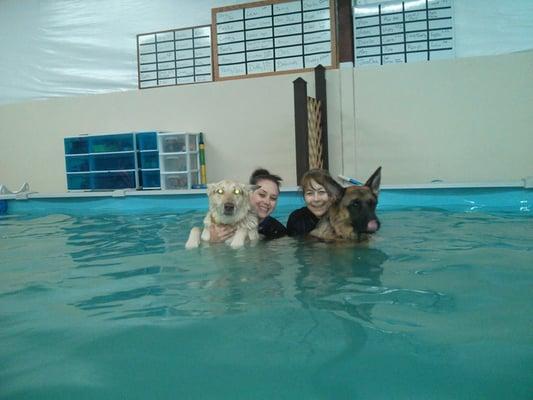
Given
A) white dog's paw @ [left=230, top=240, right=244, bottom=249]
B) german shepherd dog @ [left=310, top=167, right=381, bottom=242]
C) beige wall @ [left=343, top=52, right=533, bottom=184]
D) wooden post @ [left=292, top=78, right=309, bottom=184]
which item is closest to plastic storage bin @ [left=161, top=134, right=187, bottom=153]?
wooden post @ [left=292, top=78, right=309, bottom=184]

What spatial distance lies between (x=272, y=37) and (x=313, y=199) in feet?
15.2

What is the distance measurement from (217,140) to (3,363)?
6785 millimetres

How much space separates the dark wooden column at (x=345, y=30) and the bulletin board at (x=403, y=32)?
83 millimetres

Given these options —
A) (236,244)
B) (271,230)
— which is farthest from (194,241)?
(271,230)

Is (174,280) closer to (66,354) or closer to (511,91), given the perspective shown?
(66,354)

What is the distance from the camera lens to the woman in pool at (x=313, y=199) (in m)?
3.75

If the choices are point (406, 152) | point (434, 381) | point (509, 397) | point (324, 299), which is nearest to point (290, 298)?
point (324, 299)

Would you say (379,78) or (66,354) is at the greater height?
(379,78)

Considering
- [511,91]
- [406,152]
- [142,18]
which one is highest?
[142,18]

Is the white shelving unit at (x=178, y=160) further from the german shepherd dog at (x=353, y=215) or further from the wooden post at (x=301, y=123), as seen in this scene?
the german shepherd dog at (x=353, y=215)

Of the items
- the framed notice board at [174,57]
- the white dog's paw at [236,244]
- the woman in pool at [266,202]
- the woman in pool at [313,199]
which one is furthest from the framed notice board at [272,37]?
the white dog's paw at [236,244]

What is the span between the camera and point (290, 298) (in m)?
2.40

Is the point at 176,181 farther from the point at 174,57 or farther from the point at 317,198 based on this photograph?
the point at 317,198

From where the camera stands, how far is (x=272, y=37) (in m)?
7.95
